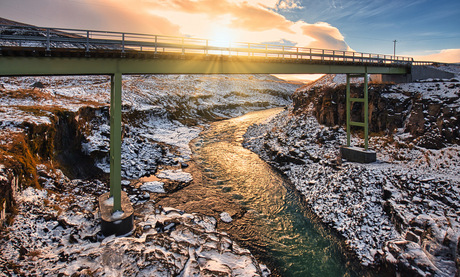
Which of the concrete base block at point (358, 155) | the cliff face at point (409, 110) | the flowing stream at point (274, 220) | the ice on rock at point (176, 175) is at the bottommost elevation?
the flowing stream at point (274, 220)

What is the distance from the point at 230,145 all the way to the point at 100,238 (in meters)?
23.2

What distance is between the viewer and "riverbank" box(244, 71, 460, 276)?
10.5 metres

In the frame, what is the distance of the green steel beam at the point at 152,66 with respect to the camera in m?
10.8

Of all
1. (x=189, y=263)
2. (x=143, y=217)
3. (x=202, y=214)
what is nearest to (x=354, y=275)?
(x=189, y=263)

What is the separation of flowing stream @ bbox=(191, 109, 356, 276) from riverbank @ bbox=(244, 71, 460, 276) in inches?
47.4

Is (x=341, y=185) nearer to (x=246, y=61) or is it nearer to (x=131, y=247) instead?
(x=246, y=61)

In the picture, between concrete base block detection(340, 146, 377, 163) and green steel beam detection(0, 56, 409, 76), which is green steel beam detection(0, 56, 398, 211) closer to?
green steel beam detection(0, 56, 409, 76)

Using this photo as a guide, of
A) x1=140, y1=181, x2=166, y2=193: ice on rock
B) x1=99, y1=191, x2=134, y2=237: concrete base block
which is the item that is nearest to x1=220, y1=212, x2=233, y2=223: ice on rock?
x1=99, y1=191, x2=134, y2=237: concrete base block

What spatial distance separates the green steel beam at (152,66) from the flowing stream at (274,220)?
9533 millimetres

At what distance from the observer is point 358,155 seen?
66.1 ft

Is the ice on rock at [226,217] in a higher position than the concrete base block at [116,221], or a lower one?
lower

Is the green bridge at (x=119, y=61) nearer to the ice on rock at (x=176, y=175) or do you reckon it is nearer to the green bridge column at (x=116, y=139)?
the green bridge column at (x=116, y=139)

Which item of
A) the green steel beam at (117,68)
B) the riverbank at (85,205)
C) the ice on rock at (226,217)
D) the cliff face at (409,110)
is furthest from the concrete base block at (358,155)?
A: the ice on rock at (226,217)

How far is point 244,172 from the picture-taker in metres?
23.2
